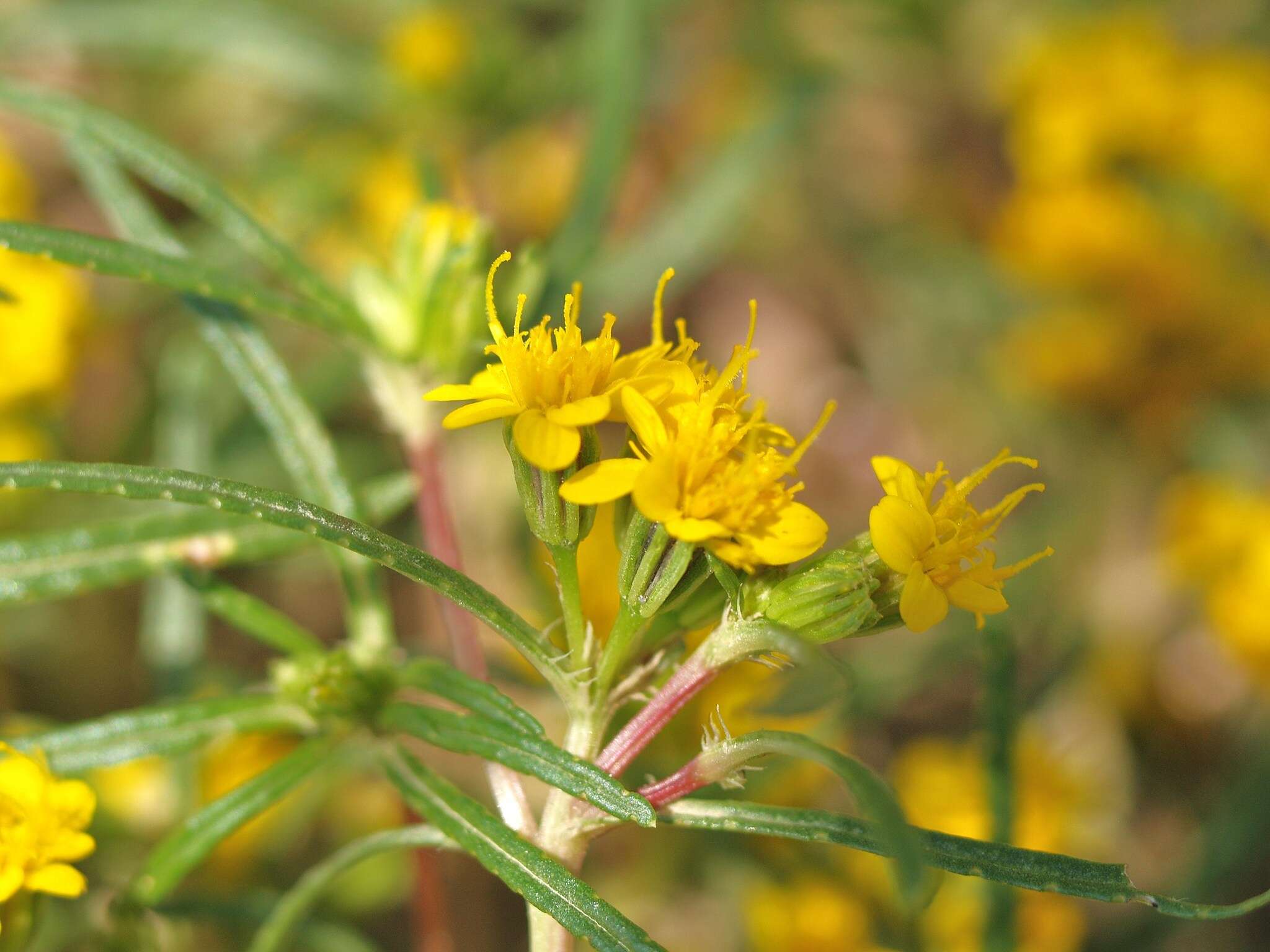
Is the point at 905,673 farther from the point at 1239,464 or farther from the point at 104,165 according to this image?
the point at 104,165

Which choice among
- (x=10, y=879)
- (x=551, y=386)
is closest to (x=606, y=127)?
(x=551, y=386)

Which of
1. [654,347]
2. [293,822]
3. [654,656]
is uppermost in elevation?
[654,347]

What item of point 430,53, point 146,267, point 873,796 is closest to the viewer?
point 873,796

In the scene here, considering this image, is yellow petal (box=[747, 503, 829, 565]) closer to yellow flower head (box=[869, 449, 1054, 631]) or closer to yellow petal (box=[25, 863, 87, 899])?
yellow flower head (box=[869, 449, 1054, 631])

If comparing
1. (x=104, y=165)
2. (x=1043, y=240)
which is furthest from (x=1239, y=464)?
(x=104, y=165)

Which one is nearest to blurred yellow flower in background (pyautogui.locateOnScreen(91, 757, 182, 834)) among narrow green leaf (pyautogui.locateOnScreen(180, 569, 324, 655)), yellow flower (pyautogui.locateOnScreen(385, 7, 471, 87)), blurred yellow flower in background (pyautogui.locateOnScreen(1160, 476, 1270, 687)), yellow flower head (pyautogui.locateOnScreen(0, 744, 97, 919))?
narrow green leaf (pyautogui.locateOnScreen(180, 569, 324, 655))

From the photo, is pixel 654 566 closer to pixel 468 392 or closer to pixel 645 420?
pixel 645 420

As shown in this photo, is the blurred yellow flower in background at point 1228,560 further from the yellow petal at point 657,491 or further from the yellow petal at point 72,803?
the yellow petal at point 72,803

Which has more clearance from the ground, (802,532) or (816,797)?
(802,532)
